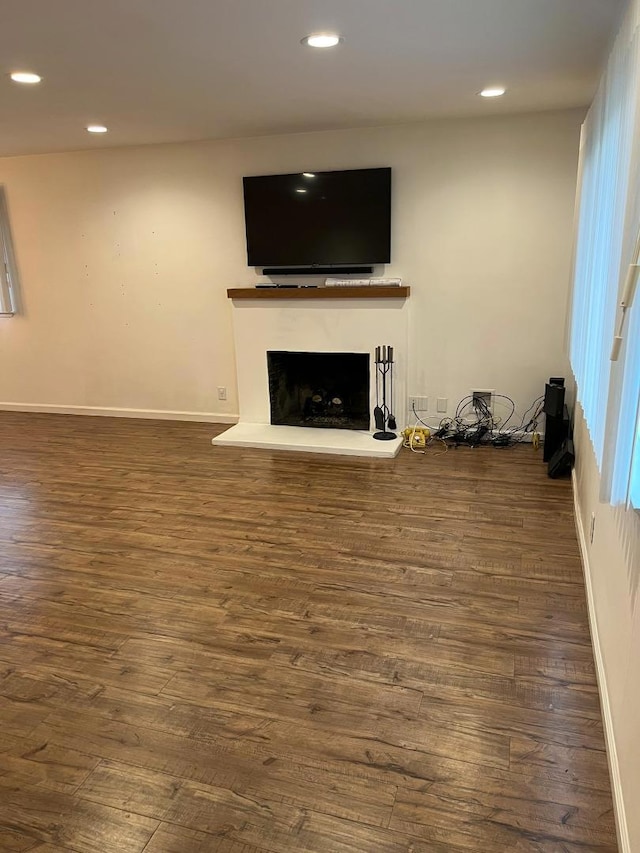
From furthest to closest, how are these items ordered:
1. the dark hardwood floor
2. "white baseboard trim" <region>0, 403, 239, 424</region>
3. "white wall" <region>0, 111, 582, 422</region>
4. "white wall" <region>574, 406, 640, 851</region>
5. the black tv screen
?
"white baseboard trim" <region>0, 403, 239, 424</region> → the black tv screen → "white wall" <region>0, 111, 582, 422</region> → the dark hardwood floor → "white wall" <region>574, 406, 640, 851</region>

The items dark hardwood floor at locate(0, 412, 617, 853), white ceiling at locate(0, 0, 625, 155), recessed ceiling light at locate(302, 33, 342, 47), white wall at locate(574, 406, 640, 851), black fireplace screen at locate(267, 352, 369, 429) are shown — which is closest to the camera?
white wall at locate(574, 406, 640, 851)

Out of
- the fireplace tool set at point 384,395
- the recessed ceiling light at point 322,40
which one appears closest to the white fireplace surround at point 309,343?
the fireplace tool set at point 384,395

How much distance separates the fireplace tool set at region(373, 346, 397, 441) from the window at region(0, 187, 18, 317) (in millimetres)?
3819

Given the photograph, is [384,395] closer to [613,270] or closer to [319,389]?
[319,389]

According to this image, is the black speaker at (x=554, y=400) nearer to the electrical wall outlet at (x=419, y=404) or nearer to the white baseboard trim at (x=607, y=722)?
the electrical wall outlet at (x=419, y=404)

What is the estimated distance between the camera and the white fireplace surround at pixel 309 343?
482cm

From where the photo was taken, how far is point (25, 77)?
3121 mm

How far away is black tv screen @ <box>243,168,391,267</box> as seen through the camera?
471cm

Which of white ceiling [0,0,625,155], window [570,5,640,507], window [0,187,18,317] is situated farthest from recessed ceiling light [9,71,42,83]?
window [0,187,18,317]

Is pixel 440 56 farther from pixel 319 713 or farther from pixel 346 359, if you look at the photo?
pixel 319 713

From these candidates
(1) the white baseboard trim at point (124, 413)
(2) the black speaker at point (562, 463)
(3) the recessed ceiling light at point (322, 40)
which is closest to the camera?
(3) the recessed ceiling light at point (322, 40)

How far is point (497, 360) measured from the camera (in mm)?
4793

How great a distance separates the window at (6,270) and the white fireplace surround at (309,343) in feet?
8.19

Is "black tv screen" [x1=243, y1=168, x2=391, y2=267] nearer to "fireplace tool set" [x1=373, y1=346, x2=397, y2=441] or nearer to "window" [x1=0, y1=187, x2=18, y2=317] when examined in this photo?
"fireplace tool set" [x1=373, y1=346, x2=397, y2=441]
